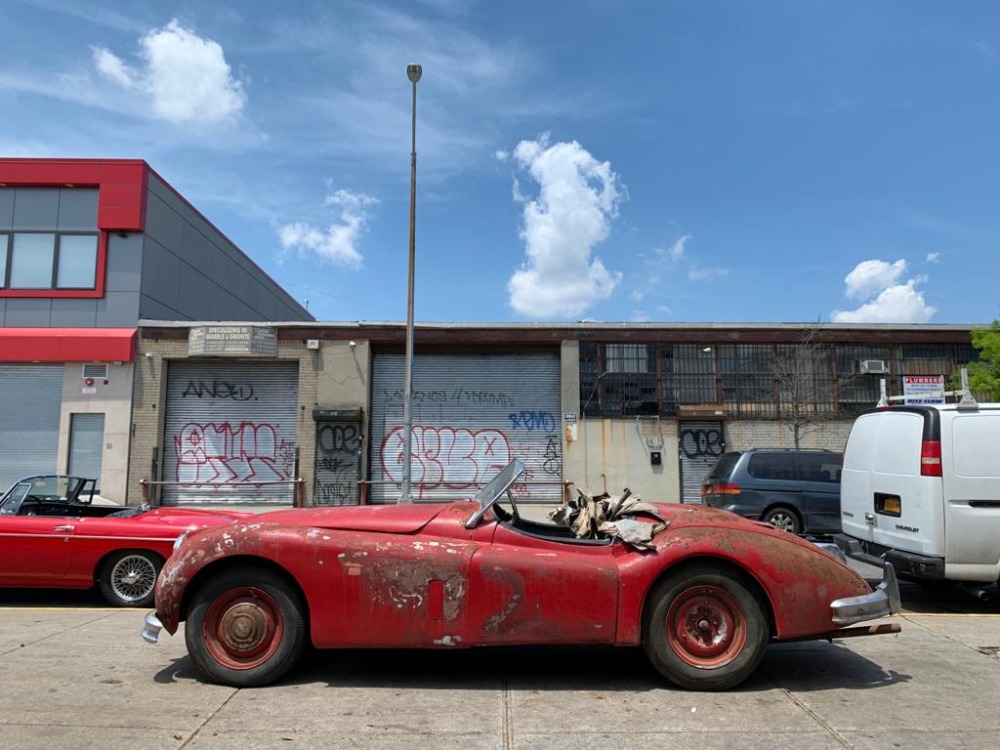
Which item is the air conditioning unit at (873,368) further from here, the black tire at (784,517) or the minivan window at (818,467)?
the black tire at (784,517)

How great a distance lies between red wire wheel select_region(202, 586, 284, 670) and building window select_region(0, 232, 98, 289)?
16724mm

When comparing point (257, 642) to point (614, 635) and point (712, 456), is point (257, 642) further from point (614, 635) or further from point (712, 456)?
point (712, 456)

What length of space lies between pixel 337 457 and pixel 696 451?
→ 9.29 metres

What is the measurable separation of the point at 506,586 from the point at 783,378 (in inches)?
624

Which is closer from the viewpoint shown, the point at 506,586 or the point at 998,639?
the point at 506,586

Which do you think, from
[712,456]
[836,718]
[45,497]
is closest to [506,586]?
[836,718]

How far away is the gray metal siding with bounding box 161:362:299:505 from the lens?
18312mm

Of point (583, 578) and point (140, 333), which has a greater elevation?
point (140, 333)

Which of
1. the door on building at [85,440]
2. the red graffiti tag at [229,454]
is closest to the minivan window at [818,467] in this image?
the red graffiti tag at [229,454]

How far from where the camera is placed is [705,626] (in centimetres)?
443

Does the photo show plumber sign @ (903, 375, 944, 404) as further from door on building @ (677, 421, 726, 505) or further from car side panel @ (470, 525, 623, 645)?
car side panel @ (470, 525, 623, 645)

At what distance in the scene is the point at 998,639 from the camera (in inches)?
232

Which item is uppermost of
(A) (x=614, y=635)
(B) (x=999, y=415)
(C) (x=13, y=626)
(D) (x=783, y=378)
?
(D) (x=783, y=378)

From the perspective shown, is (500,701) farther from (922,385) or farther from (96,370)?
(96,370)
